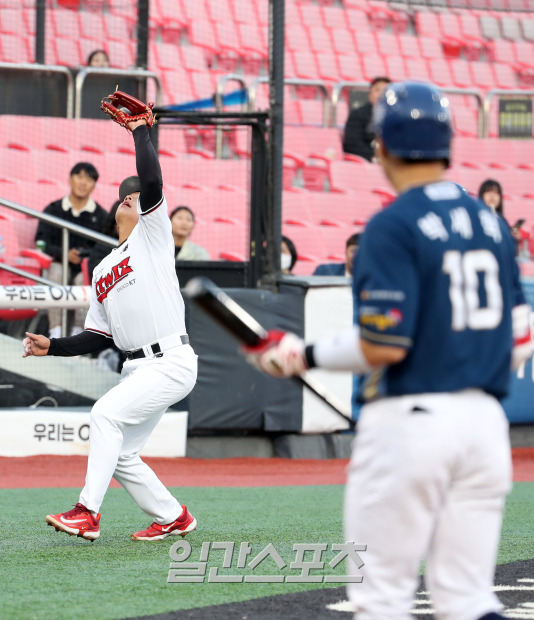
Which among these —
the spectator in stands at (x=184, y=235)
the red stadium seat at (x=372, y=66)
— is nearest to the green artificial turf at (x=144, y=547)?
the spectator in stands at (x=184, y=235)

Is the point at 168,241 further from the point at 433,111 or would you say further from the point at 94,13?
the point at 94,13

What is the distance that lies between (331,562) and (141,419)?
4.14 ft

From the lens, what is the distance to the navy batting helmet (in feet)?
9.96

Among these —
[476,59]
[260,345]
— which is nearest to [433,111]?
[260,345]

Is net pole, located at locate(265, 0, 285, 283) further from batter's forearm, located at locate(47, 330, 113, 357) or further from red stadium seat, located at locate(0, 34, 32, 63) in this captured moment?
red stadium seat, located at locate(0, 34, 32, 63)

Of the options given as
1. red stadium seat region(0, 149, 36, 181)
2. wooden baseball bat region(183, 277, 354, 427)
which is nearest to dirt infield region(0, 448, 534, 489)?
red stadium seat region(0, 149, 36, 181)

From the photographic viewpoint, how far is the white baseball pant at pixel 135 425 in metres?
5.88

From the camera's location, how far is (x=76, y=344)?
20.4 ft

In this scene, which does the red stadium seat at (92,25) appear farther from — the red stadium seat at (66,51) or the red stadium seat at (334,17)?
the red stadium seat at (334,17)

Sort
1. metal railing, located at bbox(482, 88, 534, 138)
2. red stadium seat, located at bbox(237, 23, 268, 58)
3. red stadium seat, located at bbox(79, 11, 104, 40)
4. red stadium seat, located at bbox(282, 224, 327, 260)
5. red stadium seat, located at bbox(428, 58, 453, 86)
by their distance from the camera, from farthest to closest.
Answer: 1. red stadium seat, located at bbox(428, 58, 453, 86)
2. metal railing, located at bbox(482, 88, 534, 138)
3. red stadium seat, located at bbox(79, 11, 104, 40)
4. red stadium seat, located at bbox(237, 23, 268, 58)
5. red stadium seat, located at bbox(282, 224, 327, 260)

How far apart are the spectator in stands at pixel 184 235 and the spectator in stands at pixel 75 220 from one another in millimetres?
758

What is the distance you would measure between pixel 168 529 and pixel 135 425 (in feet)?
1.93

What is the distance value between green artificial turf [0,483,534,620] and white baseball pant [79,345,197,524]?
26 cm

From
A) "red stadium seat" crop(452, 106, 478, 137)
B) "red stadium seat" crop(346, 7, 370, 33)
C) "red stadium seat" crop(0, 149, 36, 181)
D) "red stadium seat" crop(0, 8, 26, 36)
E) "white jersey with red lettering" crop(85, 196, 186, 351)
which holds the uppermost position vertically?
"red stadium seat" crop(346, 7, 370, 33)
